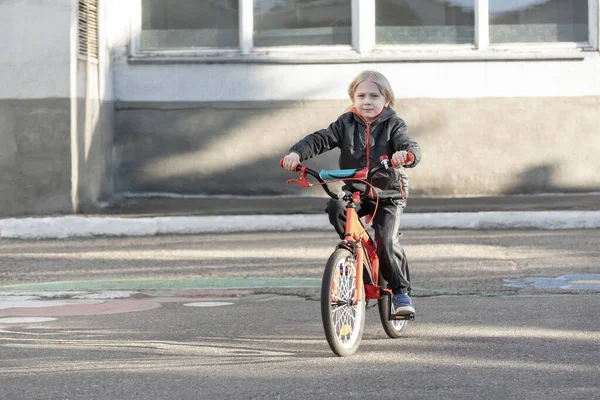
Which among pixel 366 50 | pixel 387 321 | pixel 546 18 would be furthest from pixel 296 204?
pixel 387 321

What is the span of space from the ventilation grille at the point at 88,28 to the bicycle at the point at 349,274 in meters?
9.45

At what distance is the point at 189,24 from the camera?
55.2 feet

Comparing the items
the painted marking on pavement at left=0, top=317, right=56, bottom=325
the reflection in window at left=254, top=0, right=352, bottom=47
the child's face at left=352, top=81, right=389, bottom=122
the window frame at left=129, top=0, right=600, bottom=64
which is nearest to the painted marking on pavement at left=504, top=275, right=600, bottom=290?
the child's face at left=352, top=81, right=389, bottom=122

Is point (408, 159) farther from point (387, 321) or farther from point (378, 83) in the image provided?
point (387, 321)

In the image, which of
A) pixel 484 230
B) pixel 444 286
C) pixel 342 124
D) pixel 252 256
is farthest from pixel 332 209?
pixel 484 230

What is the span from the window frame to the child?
9.60 meters

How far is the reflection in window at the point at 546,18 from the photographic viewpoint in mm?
16656

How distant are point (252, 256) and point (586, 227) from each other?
4.41 m

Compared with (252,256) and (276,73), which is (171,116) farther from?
(252,256)

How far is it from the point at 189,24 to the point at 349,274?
10.7 metres

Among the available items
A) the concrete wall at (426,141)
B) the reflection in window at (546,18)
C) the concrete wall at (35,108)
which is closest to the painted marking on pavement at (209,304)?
the concrete wall at (35,108)

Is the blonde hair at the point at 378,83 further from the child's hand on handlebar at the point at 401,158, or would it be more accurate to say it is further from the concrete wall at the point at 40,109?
the concrete wall at the point at 40,109

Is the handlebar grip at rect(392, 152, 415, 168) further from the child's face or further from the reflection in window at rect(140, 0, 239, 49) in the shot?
the reflection in window at rect(140, 0, 239, 49)

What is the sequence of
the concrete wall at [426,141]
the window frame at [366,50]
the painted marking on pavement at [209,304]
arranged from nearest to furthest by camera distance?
the painted marking on pavement at [209,304], the window frame at [366,50], the concrete wall at [426,141]
